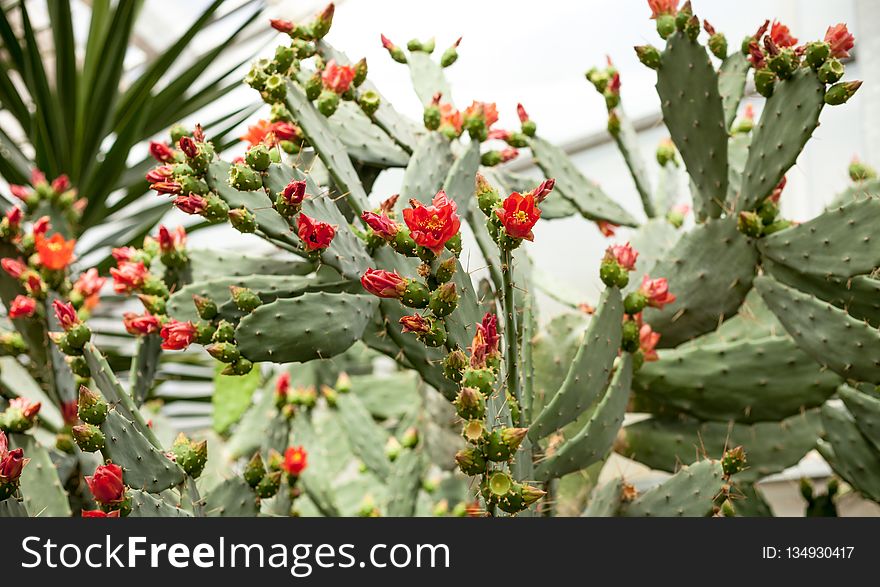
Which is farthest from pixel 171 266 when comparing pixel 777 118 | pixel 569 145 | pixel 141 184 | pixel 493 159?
pixel 569 145

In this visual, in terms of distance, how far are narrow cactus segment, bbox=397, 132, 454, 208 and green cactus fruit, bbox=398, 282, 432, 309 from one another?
34 cm

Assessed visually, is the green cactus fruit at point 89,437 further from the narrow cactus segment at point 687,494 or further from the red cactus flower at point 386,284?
the narrow cactus segment at point 687,494

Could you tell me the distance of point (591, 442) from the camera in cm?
106

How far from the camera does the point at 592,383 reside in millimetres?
1054

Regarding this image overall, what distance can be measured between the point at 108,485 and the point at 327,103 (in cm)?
59

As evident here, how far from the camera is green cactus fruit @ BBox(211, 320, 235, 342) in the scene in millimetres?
1018

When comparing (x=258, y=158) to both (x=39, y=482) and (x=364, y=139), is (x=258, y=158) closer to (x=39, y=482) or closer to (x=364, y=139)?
(x=364, y=139)

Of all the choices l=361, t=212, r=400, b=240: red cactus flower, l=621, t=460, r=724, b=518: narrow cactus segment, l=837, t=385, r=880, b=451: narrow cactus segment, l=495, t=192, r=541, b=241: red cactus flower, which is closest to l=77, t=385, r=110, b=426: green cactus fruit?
l=361, t=212, r=400, b=240: red cactus flower

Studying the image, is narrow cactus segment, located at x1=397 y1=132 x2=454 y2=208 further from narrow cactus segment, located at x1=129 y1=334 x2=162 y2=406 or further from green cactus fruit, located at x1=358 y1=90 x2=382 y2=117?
narrow cactus segment, located at x1=129 y1=334 x2=162 y2=406

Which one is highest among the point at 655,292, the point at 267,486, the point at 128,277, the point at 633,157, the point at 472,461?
the point at 633,157

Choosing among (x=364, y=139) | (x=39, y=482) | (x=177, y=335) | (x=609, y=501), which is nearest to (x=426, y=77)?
(x=364, y=139)

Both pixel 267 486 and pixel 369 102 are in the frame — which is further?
pixel 369 102

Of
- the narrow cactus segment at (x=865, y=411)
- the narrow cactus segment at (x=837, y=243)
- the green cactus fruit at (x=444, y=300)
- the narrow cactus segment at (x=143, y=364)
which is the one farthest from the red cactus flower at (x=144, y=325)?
the narrow cactus segment at (x=865, y=411)
